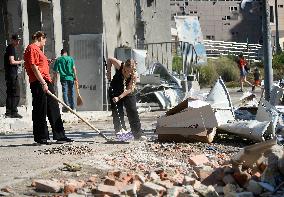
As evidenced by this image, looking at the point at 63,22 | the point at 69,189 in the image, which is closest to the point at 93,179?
the point at 69,189

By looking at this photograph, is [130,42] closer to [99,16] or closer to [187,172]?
[99,16]

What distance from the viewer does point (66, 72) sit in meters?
14.0

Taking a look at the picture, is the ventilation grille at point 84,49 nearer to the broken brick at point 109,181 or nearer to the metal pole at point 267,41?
the metal pole at point 267,41

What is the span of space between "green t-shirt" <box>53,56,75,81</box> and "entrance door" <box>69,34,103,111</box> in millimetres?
3217

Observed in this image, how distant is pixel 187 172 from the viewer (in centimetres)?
672

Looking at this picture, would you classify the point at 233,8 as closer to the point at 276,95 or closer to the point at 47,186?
the point at 276,95

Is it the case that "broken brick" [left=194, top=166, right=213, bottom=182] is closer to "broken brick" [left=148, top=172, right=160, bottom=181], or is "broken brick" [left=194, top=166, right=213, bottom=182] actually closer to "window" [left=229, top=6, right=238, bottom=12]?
"broken brick" [left=148, top=172, right=160, bottom=181]

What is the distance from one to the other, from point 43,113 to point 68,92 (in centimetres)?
505

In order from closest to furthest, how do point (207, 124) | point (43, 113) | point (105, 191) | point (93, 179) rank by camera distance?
point (105, 191)
point (93, 179)
point (43, 113)
point (207, 124)

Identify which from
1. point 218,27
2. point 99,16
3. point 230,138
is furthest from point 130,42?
point 218,27

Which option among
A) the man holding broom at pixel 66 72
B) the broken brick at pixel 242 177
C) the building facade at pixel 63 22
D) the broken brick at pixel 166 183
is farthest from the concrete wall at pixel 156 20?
the broken brick at pixel 166 183

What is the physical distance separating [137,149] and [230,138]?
1.89m

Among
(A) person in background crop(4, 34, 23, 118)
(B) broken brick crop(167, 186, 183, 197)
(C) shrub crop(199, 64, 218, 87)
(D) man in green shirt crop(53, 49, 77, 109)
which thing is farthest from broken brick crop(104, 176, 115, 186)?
(C) shrub crop(199, 64, 218, 87)

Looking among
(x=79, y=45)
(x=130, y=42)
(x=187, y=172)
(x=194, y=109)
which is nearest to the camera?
(x=187, y=172)
